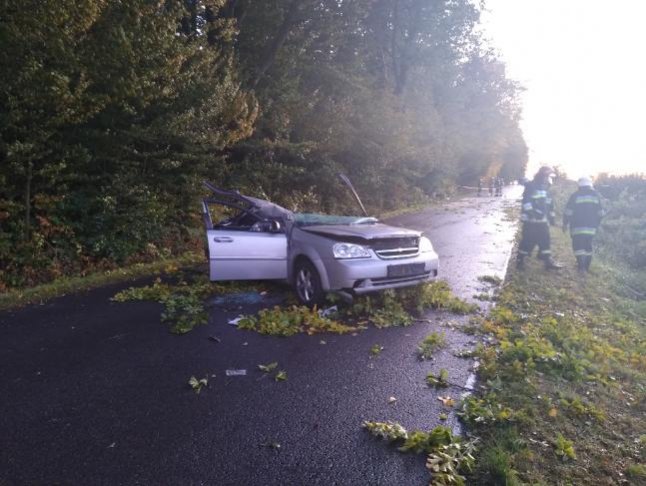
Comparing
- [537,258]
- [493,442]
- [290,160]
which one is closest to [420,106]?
[290,160]

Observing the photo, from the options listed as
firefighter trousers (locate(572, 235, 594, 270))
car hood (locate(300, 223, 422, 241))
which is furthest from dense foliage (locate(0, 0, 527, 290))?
firefighter trousers (locate(572, 235, 594, 270))

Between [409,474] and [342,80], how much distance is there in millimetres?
19814

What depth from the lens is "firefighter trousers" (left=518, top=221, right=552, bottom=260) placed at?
31.9 feet

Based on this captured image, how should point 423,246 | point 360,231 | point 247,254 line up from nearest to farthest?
point 360,231 → point 423,246 → point 247,254

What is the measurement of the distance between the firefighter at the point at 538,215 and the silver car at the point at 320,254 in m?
3.90

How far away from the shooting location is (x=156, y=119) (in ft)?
32.4

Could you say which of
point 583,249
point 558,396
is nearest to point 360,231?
point 558,396

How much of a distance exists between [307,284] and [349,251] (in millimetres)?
885

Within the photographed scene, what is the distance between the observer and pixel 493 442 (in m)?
3.29

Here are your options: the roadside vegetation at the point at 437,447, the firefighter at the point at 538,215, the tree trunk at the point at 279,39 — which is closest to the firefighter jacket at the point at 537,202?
the firefighter at the point at 538,215

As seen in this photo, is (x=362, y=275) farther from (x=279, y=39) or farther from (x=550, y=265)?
(x=279, y=39)

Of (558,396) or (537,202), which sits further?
(537,202)

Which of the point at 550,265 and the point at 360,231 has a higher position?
the point at 360,231

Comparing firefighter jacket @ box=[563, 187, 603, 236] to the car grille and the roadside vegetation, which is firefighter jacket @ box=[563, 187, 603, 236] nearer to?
the car grille
